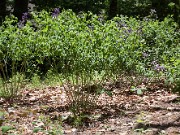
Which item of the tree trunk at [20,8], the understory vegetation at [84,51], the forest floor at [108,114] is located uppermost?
the tree trunk at [20,8]

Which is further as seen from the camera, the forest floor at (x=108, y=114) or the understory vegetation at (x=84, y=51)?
the understory vegetation at (x=84, y=51)

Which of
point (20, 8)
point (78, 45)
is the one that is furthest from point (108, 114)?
point (20, 8)

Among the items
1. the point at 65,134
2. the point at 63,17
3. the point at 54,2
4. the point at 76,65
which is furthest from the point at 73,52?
the point at 54,2

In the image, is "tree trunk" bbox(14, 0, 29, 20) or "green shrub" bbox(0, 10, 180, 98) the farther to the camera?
"tree trunk" bbox(14, 0, 29, 20)

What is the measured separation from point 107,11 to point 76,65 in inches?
489

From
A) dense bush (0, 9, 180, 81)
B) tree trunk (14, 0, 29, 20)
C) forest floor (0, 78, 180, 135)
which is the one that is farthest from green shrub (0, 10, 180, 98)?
tree trunk (14, 0, 29, 20)

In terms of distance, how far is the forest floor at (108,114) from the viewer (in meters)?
4.53

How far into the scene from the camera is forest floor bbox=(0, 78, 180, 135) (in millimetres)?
4527

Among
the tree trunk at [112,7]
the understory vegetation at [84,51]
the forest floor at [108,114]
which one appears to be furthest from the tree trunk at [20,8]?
the forest floor at [108,114]

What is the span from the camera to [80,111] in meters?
5.21

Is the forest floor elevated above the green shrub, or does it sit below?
below

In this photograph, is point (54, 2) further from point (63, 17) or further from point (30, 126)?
point (30, 126)

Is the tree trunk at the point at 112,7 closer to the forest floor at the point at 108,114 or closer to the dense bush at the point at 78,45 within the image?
the dense bush at the point at 78,45

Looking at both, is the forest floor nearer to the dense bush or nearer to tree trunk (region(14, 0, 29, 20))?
the dense bush
